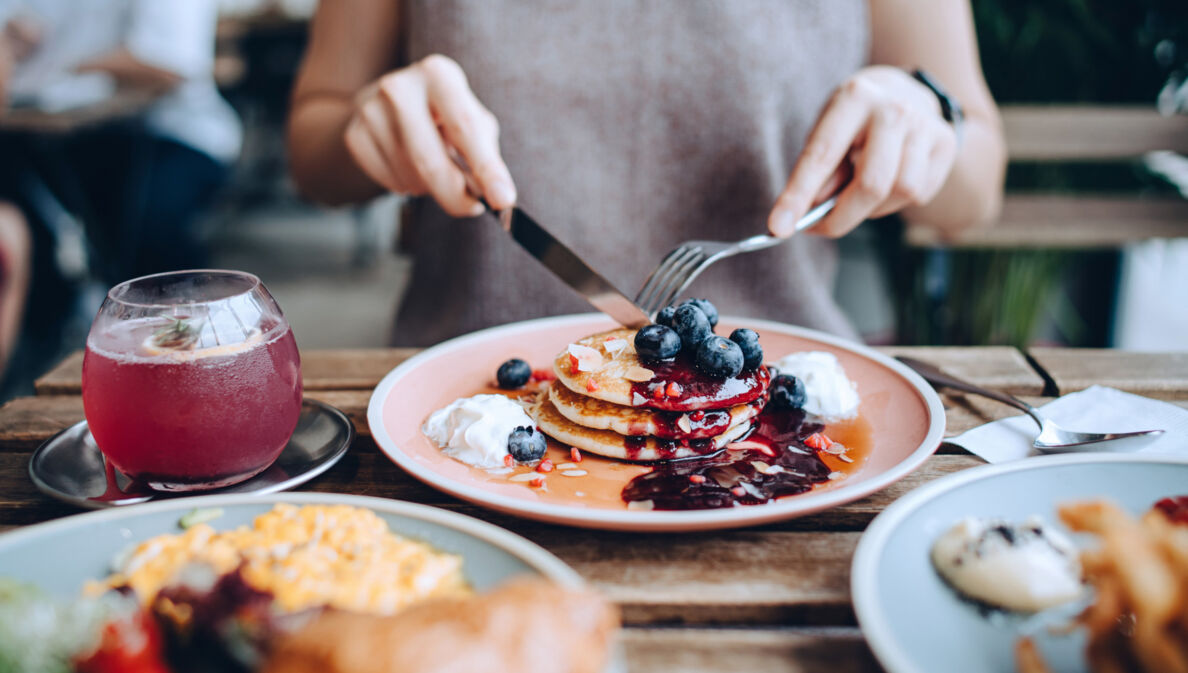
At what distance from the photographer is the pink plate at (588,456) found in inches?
30.9

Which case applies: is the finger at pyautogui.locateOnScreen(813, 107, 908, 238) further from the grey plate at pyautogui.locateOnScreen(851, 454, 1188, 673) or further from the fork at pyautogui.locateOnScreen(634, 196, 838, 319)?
the grey plate at pyautogui.locateOnScreen(851, 454, 1188, 673)

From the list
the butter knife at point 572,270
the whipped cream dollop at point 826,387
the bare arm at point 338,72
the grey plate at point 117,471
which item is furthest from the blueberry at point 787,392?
the bare arm at point 338,72

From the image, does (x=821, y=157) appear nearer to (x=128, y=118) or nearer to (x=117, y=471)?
(x=117, y=471)

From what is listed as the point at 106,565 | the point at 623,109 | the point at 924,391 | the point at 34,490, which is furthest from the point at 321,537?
the point at 623,109

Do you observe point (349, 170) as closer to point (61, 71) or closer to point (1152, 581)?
point (1152, 581)

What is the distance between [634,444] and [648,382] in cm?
9

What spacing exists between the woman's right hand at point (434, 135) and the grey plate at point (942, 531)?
2.67 feet

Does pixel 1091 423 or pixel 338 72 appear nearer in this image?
pixel 1091 423

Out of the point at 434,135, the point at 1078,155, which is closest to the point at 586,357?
the point at 434,135

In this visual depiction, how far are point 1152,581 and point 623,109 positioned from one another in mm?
1474

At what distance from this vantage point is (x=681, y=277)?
4.32 feet

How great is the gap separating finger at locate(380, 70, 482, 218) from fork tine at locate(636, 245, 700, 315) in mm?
387

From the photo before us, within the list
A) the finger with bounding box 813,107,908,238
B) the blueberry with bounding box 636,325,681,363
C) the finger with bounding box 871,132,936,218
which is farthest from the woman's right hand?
the finger with bounding box 871,132,936,218

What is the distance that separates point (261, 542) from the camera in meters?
0.70
